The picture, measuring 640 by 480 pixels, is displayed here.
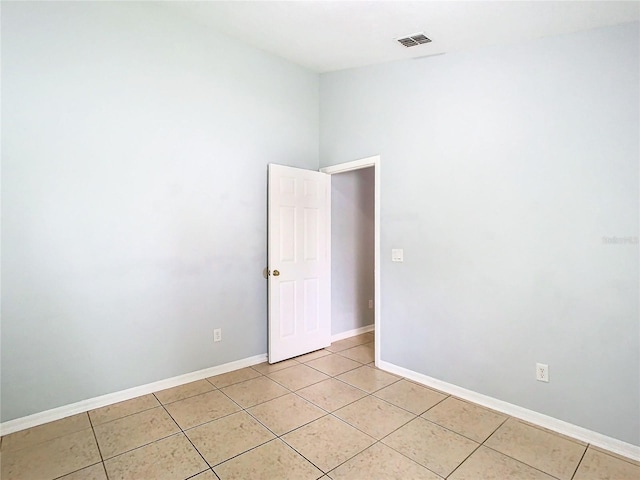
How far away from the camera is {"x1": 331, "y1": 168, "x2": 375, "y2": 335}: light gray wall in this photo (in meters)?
4.29

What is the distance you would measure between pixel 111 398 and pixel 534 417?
3.12 metres

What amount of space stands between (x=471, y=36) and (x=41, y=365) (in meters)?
3.87

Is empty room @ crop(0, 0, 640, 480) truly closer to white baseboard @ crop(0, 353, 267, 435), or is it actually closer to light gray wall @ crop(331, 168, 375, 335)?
white baseboard @ crop(0, 353, 267, 435)

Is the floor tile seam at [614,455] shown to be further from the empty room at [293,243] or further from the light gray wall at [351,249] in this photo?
the light gray wall at [351,249]

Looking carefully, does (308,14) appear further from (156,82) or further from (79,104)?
(79,104)

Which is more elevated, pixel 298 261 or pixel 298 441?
pixel 298 261

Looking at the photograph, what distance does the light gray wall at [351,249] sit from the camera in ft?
14.1

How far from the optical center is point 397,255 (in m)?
3.30

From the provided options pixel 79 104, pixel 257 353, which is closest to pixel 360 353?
pixel 257 353

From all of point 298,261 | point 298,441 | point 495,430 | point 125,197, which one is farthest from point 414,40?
point 298,441

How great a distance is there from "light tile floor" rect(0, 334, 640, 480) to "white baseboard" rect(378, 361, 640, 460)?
68mm

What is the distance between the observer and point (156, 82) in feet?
9.44

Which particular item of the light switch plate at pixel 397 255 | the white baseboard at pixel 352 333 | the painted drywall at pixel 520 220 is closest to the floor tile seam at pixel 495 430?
the painted drywall at pixel 520 220

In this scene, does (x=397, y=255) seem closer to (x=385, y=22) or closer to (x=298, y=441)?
(x=298, y=441)
